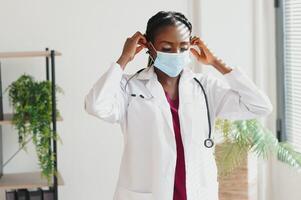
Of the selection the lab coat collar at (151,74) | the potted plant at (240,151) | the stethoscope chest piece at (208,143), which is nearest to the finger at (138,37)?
the lab coat collar at (151,74)

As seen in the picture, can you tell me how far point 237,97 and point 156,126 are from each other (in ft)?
1.05

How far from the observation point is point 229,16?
3.84 m

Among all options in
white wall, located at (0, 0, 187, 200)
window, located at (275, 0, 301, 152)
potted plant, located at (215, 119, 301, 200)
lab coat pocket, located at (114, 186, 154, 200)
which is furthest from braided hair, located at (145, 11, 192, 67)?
window, located at (275, 0, 301, 152)

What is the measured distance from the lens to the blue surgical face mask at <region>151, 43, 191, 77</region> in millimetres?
2020

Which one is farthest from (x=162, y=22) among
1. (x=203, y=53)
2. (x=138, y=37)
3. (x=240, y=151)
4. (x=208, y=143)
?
(x=240, y=151)

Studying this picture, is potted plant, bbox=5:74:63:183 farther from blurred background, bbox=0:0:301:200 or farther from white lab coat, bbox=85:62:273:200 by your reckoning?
white lab coat, bbox=85:62:273:200

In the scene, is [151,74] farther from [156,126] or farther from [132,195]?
[132,195]

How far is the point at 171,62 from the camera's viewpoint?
2.03 meters

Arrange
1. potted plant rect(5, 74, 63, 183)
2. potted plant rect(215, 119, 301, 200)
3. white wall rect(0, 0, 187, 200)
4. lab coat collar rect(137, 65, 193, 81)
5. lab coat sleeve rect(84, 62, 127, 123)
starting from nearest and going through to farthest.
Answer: lab coat sleeve rect(84, 62, 127, 123) → lab coat collar rect(137, 65, 193, 81) → potted plant rect(5, 74, 63, 183) → potted plant rect(215, 119, 301, 200) → white wall rect(0, 0, 187, 200)

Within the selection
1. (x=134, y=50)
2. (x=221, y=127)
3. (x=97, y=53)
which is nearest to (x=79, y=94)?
(x=97, y=53)

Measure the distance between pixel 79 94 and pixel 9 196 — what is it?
0.75 meters

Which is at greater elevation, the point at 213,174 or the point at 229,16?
the point at 229,16

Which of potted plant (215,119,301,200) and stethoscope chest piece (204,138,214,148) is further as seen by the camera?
potted plant (215,119,301,200)

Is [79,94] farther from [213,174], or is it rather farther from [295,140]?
[213,174]
